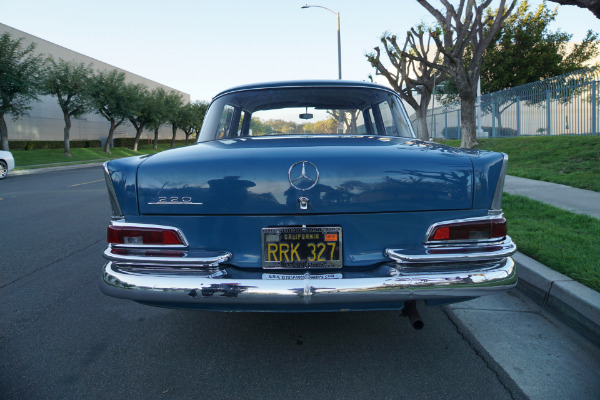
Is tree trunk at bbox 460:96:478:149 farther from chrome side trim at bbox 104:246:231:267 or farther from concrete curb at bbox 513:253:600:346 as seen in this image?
chrome side trim at bbox 104:246:231:267

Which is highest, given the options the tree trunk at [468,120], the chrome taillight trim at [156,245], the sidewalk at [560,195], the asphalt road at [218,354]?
the tree trunk at [468,120]

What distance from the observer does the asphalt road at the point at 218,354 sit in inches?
91.5

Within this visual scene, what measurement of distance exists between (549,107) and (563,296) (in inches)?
609

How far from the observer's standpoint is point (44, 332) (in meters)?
3.09

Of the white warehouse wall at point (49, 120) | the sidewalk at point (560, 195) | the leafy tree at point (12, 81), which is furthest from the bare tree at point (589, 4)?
the white warehouse wall at point (49, 120)

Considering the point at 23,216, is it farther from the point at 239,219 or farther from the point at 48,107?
the point at 48,107

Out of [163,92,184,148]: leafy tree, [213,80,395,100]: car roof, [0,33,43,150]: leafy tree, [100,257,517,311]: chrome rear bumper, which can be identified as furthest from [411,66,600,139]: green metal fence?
[163,92,184,148]: leafy tree

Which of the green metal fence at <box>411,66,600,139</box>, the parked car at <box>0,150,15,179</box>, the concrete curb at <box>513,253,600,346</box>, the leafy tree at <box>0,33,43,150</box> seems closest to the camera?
the concrete curb at <box>513,253,600,346</box>

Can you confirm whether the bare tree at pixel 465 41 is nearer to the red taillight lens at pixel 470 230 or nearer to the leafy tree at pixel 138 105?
the red taillight lens at pixel 470 230

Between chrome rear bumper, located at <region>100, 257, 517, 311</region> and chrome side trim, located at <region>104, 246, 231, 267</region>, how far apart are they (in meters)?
0.03

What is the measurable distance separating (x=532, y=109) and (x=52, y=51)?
120 feet

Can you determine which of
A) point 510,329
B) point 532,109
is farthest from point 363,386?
point 532,109

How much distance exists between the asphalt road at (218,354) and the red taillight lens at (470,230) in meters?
0.77

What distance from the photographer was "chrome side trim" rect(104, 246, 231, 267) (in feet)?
7.43
